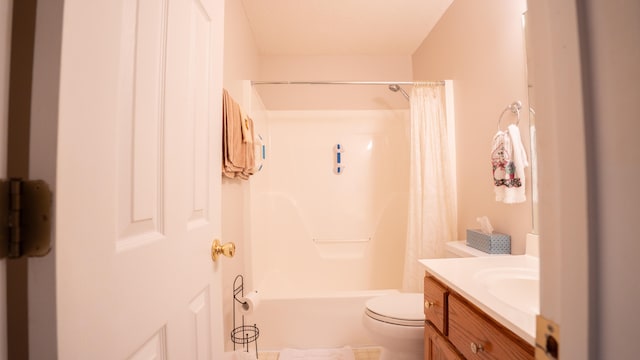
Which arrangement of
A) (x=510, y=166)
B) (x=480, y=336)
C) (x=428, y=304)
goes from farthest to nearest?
(x=510, y=166) < (x=428, y=304) < (x=480, y=336)

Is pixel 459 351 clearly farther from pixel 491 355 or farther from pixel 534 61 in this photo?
pixel 534 61

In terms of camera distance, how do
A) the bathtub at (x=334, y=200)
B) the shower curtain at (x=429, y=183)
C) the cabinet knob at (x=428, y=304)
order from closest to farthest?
the cabinet knob at (x=428, y=304), the shower curtain at (x=429, y=183), the bathtub at (x=334, y=200)

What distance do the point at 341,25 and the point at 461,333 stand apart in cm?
227

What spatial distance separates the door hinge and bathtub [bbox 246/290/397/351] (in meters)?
1.66

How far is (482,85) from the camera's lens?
1.62 metres

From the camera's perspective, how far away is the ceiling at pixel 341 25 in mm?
1998

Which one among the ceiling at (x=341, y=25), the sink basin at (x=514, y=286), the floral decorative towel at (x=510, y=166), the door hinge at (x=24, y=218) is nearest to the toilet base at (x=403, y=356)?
the sink basin at (x=514, y=286)

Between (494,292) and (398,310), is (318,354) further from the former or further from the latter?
(494,292)

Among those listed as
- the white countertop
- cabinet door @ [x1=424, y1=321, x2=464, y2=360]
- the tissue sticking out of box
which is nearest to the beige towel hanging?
the white countertop

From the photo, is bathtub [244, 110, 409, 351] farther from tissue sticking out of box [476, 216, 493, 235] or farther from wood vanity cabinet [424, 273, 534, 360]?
wood vanity cabinet [424, 273, 534, 360]

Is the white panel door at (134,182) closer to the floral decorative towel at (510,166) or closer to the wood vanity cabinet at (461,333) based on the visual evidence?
the wood vanity cabinet at (461,333)

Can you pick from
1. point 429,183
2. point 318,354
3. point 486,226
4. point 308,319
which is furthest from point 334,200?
point 486,226

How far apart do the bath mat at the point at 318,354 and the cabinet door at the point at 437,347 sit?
814mm

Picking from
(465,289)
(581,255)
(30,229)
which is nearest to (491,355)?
(465,289)
